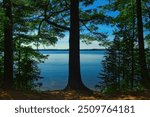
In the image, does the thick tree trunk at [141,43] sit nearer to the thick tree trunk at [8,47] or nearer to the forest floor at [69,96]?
the forest floor at [69,96]

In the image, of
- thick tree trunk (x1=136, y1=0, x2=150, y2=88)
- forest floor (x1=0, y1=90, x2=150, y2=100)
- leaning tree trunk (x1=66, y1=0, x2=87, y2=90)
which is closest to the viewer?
forest floor (x1=0, y1=90, x2=150, y2=100)

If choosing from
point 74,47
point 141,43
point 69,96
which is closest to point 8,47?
point 74,47

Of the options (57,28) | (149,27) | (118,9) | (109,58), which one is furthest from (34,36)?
(109,58)

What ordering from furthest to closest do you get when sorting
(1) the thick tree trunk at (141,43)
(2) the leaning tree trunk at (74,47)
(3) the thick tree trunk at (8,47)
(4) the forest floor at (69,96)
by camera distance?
1. (1) the thick tree trunk at (141,43)
2. (2) the leaning tree trunk at (74,47)
3. (3) the thick tree trunk at (8,47)
4. (4) the forest floor at (69,96)

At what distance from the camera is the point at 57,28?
67.5ft

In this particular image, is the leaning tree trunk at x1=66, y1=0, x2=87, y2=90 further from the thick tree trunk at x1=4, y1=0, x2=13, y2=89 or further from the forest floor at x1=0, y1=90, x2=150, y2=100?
the thick tree trunk at x1=4, y1=0, x2=13, y2=89

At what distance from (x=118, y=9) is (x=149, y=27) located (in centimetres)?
250

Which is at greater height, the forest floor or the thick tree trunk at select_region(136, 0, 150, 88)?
the thick tree trunk at select_region(136, 0, 150, 88)

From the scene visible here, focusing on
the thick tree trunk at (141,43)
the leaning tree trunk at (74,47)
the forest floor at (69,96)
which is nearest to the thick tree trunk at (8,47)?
the forest floor at (69,96)

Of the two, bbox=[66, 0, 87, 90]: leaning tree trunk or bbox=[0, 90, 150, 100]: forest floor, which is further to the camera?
bbox=[66, 0, 87, 90]: leaning tree trunk

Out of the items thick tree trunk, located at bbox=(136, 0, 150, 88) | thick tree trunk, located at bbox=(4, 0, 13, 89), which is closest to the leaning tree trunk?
thick tree trunk, located at bbox=(4, 0, 13, 89)

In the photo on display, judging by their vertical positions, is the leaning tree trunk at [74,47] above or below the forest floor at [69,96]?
above

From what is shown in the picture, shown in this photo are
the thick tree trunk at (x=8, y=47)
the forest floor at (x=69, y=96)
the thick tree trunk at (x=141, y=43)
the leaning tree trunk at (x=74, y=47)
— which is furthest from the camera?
the thick tree trunk at (x=141, y=43)

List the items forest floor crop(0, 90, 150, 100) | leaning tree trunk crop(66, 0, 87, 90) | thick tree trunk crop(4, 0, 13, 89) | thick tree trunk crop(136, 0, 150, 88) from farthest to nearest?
thick tree trunk crop(136, 0, 150, 88), leaning tree trunk crop(66, 0, 87, 90), thick tree trunk crop(4, 0, 13, 89), forest floor crop(0, 90, 150, 100)
